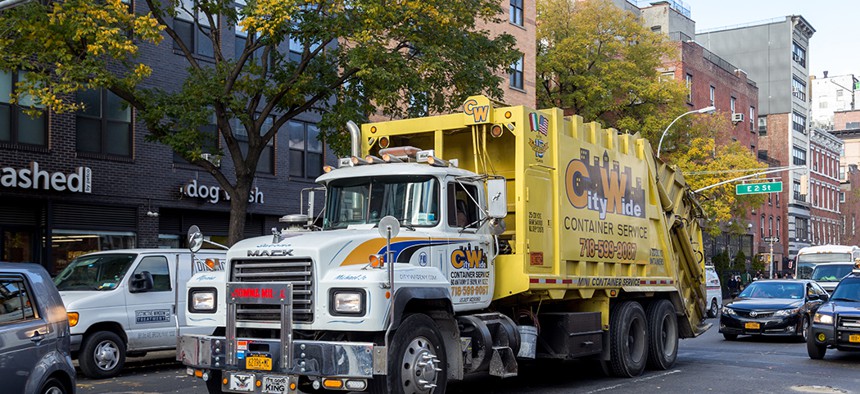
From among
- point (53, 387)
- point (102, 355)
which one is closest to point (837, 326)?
point (102, 355)

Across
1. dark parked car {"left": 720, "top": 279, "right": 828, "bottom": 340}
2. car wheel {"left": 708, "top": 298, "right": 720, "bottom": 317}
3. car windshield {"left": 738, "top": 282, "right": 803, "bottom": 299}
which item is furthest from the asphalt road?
car wheel {"left": 708, "top": 298, "right": 720, "bottom": 317}

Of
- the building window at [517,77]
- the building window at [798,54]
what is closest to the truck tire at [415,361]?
the building window at [517,77]

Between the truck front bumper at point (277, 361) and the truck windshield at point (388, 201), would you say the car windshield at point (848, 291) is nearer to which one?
the truck windshield at point (388, 201)

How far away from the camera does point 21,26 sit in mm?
16891

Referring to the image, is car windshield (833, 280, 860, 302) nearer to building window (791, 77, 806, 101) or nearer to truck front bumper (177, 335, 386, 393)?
truck front bumper (177, 335, 386, 393)

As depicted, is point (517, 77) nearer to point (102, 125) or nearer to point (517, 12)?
point (517, 12)

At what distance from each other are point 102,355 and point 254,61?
329 inches

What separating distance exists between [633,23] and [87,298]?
1355 inches

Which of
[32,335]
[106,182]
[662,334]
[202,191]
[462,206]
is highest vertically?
[106,182]

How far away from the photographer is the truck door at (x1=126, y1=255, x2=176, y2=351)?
582 inches

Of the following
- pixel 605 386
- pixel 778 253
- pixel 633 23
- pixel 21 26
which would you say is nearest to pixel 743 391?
pixel 605 386

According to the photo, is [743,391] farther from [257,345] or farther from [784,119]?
[784,119]

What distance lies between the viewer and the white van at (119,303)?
1402cm

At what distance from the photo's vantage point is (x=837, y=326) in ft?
53.9
